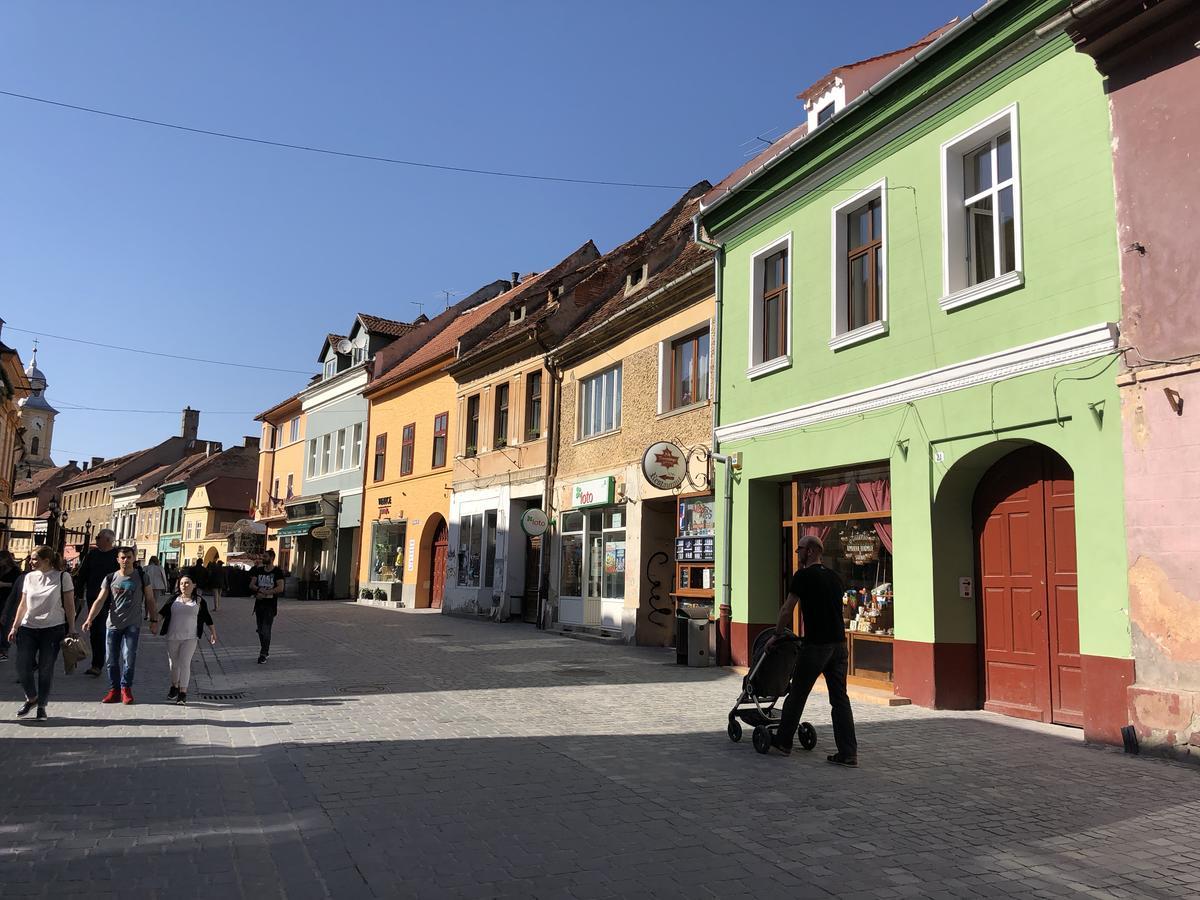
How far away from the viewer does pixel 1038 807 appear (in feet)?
19.8

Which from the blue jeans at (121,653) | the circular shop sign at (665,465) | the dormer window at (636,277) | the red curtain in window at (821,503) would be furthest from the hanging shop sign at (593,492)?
the blue jeans at (121,653)

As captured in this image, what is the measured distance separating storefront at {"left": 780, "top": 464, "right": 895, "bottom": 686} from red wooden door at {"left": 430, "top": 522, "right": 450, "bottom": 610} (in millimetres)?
17848

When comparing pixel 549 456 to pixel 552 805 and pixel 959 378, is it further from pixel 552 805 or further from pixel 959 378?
pixel 552 805

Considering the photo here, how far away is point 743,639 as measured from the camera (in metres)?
14.0

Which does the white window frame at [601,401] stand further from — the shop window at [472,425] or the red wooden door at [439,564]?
the red wooden door at [439,564]

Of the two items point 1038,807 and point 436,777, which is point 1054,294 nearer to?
point 1038,807

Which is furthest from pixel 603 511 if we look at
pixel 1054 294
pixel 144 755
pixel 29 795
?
pixel 29 795

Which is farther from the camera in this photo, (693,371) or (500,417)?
(500,417)

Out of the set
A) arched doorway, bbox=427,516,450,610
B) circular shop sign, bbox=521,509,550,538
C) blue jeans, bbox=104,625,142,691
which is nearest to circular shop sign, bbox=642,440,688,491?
circular shop sign, bbox=521,509,550,538

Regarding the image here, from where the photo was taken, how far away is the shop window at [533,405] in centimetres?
2336

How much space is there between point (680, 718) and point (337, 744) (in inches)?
137

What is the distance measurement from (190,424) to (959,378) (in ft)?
252

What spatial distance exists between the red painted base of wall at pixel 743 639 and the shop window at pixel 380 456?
21111 mm

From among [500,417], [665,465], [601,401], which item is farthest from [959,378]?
[500,417]
